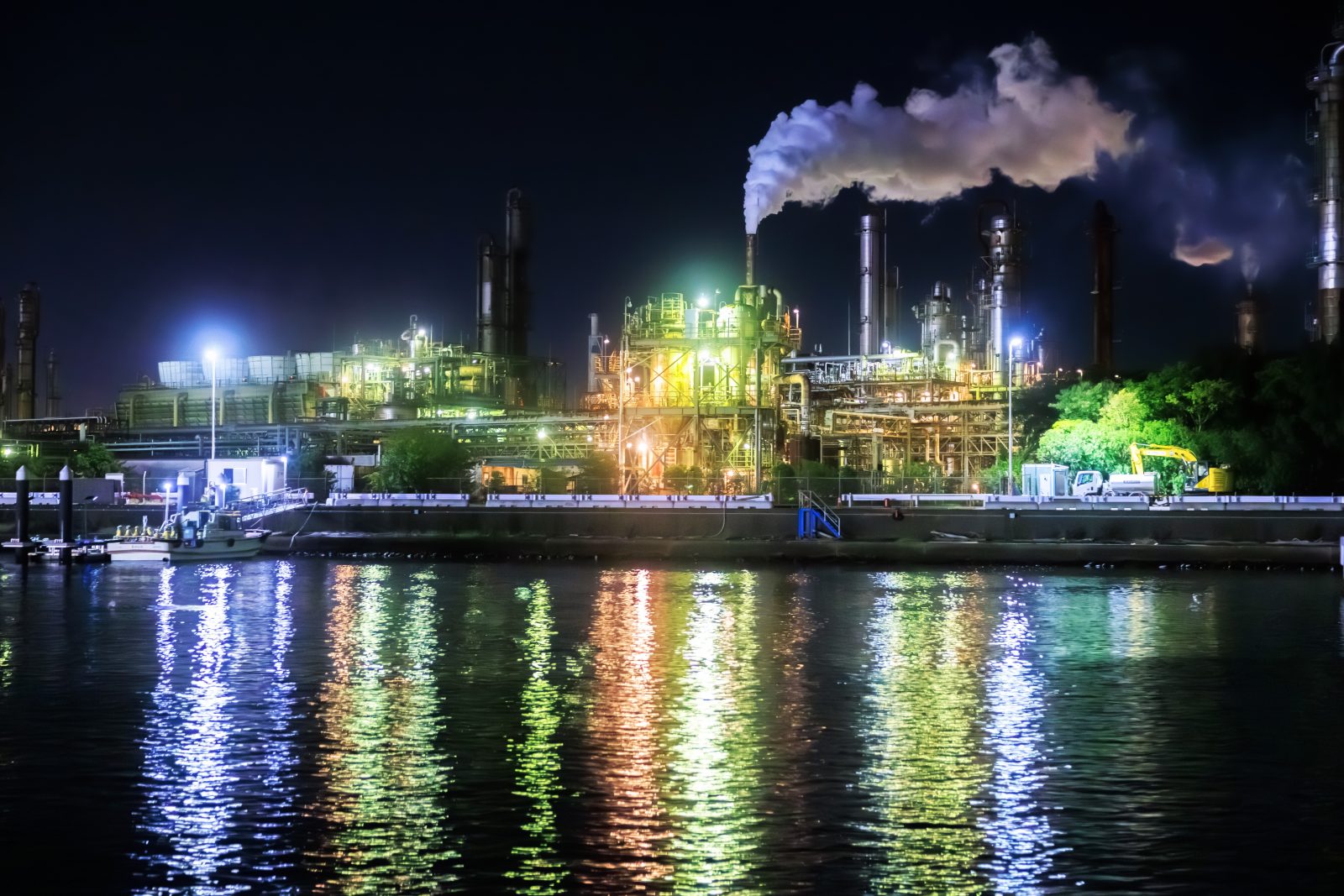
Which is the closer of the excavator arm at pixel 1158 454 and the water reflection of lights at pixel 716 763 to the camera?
the water reflection of lights at pixel 716 763

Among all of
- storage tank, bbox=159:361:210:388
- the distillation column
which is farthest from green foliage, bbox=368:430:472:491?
storage tank, bbox=159:361:210:388

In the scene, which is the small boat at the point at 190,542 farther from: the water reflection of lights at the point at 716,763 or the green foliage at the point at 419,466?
the water reflection of lights at the point at 716,763

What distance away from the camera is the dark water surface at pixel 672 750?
18266 mm

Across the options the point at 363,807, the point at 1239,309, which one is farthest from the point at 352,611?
the point at 1239,309

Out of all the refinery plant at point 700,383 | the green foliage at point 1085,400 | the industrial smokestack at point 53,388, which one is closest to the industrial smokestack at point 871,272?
the refinery plant at point 700,383

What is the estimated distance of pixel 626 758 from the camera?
2434 cm

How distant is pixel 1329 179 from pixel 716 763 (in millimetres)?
80867

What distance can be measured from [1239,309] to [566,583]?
260ft

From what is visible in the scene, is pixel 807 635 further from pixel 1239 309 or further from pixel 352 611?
pixel 1239 309

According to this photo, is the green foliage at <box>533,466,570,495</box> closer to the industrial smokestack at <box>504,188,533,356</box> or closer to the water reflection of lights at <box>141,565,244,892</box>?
the industrial smokestack at <box>504,188,533,356</box>

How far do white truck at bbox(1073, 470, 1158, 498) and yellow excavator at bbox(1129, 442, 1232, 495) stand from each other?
83.7 inches

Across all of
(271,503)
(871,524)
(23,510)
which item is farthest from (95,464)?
(871,524)

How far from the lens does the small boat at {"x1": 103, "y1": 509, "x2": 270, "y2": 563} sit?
70.8m

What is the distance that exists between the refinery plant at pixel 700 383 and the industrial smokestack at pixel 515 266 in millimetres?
144
